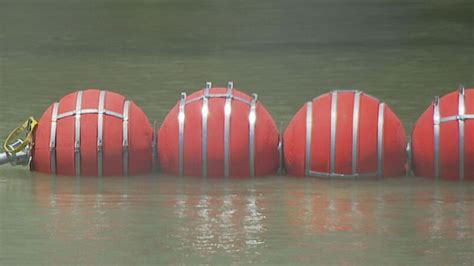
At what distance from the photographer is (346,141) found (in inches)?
399

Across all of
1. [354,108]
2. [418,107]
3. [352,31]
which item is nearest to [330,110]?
[354,108]

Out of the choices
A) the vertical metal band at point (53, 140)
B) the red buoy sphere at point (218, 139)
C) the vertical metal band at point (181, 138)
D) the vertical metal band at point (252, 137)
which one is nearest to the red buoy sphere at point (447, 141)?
the red buoy sphere at point (218, 139)

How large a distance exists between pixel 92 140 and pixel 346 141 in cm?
204

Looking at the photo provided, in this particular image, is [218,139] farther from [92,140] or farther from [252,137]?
[92,140]

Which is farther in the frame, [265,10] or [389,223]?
[265,10]

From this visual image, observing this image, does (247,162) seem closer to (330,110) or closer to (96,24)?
(330,110)

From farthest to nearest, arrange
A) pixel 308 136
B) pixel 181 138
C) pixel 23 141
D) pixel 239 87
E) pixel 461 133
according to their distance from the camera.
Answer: pixel 239 87
pixel 23 141
pixel 181 138
pixel 308 136
pixel 461 133

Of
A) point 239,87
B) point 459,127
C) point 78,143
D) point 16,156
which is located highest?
point 239,87

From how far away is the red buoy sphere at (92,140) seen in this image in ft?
33.9

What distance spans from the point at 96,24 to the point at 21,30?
3.45 ft

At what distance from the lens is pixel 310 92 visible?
1398 cm

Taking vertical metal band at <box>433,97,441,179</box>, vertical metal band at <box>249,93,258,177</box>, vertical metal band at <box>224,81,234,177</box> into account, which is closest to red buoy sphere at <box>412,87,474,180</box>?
vertical metal band at <box>433,97,441,179</box>

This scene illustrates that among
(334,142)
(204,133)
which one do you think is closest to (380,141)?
(334,142)

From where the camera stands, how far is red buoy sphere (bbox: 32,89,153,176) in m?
10.3
